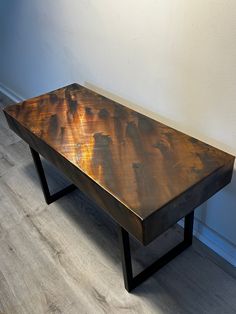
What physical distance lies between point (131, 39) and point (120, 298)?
1043 millimetres

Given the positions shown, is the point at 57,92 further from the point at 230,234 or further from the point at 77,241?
the point at 230,234

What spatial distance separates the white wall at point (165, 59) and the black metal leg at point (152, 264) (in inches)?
3.6

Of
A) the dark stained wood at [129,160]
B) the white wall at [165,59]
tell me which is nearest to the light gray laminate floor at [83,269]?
the white wall at [165,59]

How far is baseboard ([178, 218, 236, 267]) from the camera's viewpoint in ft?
4.31

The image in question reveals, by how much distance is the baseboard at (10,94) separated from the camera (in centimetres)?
271

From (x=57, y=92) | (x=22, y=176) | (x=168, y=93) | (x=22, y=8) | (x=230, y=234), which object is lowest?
(x=22, y=176)

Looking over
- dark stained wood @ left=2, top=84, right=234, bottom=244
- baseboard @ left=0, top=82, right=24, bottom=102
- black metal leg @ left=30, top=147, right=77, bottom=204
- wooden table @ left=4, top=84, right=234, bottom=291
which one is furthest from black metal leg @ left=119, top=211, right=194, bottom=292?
baseboard @ left=0, top=82, right=24, bottom=102

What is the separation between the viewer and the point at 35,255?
56.1 inches

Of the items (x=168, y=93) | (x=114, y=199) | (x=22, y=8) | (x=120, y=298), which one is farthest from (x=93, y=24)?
(x=120, y=298)

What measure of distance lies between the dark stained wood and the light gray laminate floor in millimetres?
442

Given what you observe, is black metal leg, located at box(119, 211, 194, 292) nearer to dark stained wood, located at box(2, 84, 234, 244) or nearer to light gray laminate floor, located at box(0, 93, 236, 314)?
light gray laminate floor, located at box(0, 93, 236, 314)

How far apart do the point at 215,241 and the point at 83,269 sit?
1.91ft

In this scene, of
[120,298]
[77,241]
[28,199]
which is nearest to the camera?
[120,298]

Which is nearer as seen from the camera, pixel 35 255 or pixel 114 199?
pixel 114 199
